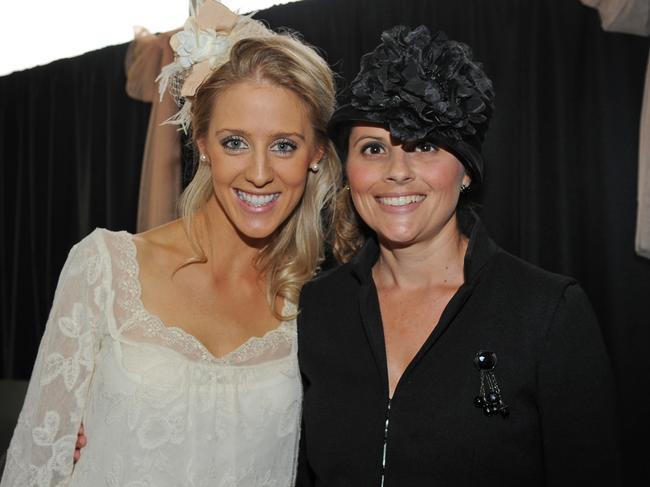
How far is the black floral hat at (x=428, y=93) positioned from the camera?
166cm

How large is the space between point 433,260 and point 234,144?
25.8 inches

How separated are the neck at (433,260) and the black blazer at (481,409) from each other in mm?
97

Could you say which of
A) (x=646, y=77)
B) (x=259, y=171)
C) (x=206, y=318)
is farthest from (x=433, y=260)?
Result: (x=646, y=77)

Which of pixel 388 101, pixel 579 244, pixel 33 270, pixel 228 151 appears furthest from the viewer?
pixel 33 270

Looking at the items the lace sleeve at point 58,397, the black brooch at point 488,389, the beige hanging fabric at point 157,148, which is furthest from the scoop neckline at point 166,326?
the beige hanging fabric at point 157,148

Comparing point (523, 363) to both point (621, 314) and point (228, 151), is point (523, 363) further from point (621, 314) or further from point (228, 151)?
point (621, 314)

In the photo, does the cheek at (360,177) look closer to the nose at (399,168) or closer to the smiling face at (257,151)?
the nose at (399,168)

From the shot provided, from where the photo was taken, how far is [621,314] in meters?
3.19

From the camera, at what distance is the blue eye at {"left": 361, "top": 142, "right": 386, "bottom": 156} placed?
1.80m

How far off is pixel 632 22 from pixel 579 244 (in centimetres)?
102

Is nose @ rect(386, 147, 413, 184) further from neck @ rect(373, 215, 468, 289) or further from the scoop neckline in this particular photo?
the scoop neckline

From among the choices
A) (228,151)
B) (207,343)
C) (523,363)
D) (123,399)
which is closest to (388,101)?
(228,151)

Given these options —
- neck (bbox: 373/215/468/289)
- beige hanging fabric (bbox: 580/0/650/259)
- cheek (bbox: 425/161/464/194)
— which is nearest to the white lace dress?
neck (bbox: 373/215/468/289)

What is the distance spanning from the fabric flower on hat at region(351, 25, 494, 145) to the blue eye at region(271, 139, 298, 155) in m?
0.35
